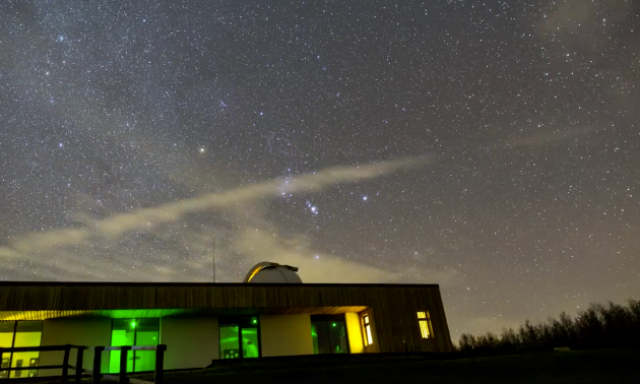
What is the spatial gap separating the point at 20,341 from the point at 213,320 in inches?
320

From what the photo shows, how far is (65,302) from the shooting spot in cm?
1828

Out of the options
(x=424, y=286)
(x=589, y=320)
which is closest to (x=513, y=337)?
(x=589, y=320)

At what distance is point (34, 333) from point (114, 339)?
3246 mm

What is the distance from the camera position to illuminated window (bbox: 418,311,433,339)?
2352 cm

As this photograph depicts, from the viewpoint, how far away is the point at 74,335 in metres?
20.4

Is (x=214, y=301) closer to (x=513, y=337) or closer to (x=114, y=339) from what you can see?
(x=114, y=339)

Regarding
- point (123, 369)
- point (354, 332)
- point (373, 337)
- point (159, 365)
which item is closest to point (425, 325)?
point (373, 337)

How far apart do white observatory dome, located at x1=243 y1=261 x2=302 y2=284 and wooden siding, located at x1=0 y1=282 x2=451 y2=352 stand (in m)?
3.48

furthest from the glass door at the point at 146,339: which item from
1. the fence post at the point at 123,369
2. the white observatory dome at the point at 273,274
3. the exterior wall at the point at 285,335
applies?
the fence post at the point at 123,369

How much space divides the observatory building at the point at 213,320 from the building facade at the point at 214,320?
0.04 m

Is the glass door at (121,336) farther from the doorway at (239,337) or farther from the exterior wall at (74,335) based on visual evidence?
the doorway at (239,337)

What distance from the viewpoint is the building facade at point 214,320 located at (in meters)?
18.8

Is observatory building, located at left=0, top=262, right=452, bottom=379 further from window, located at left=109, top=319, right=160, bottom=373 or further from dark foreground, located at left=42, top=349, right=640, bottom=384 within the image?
dark foreground, located at left=42, top=349, right=640, bottom=384

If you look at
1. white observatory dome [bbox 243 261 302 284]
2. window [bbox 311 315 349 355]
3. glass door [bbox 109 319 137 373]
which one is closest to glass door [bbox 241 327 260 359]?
window [bbox 311 315 349 355]
